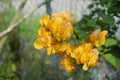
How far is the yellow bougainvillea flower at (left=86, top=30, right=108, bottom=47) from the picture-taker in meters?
1.80

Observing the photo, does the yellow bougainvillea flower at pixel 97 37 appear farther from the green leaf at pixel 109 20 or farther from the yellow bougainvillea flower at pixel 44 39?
the yellow bougainvillea flower at pixel 44 39

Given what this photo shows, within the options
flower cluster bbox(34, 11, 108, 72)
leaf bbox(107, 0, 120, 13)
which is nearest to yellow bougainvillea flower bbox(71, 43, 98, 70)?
flower cluster bbox(34, 11, 108, 72)

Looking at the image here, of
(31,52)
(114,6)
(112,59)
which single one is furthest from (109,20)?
(31,52)

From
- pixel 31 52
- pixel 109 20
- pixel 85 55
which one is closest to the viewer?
pixel 85 55

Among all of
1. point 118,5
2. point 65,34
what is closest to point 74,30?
point 65,34

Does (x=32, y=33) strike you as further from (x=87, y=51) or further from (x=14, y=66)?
(x=87, y=51)

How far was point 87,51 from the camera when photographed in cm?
177

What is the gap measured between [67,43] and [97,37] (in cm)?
14

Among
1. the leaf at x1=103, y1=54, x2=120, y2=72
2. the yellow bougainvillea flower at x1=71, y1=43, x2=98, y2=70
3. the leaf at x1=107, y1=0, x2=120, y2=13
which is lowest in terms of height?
the leaf at x1=103, y1=54, x2=120, y2=72

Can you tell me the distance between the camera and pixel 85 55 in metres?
1.75

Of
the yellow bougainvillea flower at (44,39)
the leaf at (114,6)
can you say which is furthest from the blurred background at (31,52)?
the yellow bougainvillea flower at (44,39)

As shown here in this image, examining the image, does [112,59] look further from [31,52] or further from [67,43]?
[31,52]

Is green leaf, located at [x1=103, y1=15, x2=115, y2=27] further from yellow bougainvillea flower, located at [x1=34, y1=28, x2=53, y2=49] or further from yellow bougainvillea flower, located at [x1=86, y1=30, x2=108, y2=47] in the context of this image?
yellow bougainvillea flower, located at [x1=34, y1=28, x2=53, y2=49]

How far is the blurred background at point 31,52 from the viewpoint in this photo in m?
4.01
